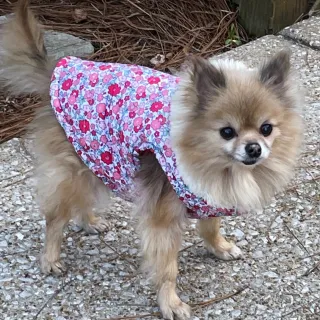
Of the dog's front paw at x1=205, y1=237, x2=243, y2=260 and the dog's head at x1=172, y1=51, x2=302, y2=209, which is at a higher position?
the dog's head at x1=172, y1=51, x2=302, y2=209

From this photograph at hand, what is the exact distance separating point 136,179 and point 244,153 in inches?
23.3

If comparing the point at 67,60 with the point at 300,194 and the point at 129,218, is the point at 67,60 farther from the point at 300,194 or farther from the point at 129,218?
the point at 300,194

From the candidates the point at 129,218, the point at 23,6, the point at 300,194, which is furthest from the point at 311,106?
the point at 23,6

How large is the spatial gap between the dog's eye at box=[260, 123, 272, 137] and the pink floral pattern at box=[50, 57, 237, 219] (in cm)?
39

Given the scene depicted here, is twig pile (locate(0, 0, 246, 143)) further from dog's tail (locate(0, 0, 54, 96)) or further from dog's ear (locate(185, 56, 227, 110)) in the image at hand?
dog's ear (locate(185, 56, 227, 110))

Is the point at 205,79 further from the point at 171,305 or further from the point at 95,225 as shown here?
the point at 95,225

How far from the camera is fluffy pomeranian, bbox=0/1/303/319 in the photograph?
9.00 ft

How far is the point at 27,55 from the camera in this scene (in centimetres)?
334

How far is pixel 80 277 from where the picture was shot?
340 centimetres

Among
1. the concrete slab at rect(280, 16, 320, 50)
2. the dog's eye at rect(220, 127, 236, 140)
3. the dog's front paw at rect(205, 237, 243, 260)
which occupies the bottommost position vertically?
the concrete slab at rect(280, 16, 320, 50)

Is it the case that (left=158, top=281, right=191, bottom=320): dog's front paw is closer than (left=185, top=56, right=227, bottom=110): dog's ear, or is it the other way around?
(left=185, top=56, right=227, bottom=110): dog's ear

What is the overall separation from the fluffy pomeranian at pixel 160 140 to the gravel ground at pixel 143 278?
119mm

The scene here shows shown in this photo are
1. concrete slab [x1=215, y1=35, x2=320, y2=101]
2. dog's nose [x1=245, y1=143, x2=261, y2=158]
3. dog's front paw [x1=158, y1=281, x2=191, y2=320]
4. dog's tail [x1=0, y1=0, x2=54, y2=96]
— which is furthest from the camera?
concrete slab [x1=215, y1=35, x2=320, y2=101]

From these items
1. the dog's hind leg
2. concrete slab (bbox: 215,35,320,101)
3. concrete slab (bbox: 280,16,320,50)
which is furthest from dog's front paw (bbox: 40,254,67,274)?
concrete slab (bbox: 280,16,320,50)
